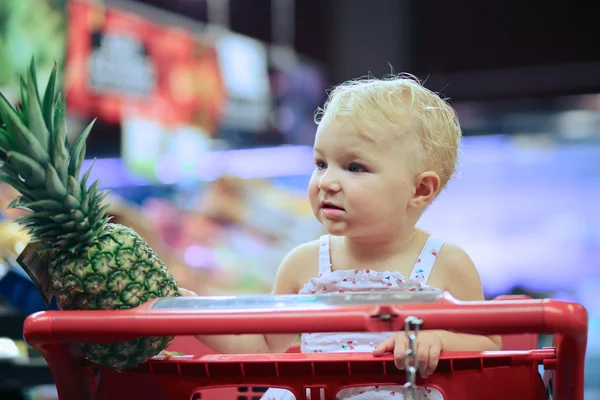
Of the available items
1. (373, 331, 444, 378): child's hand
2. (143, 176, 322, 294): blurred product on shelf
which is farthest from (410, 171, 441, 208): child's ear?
(143, 176, 322, 294): blurred product on shelf

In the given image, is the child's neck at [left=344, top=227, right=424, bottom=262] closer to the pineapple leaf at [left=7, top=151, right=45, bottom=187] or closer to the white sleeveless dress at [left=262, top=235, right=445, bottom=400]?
the white sleeveless dress at [left=262, top=235, right=445, bottom=400]

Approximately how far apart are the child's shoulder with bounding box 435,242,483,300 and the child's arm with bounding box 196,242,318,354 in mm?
313

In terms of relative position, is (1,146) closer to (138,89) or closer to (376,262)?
(376,262)

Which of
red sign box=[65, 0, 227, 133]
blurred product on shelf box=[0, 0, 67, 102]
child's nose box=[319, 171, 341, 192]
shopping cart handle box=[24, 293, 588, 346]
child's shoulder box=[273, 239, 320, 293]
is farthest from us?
red sign box=[65, 0, 227, 133]

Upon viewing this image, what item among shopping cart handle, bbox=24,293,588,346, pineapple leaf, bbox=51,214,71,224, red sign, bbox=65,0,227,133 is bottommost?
shopping cart handle, bbox=24,293,588,346

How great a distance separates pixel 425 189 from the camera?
186cm

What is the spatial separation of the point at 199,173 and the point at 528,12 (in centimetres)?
314

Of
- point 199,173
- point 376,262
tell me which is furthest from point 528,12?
point 376,262

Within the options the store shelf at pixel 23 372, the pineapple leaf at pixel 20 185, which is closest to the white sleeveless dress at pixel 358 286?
the pineapple leaf at pixel 20 185

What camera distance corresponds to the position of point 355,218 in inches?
69.2

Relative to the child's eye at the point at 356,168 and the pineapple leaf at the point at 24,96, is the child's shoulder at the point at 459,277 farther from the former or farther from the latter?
the pineapple leaf at the point at 24,96

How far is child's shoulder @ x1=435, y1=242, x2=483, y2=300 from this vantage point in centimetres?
184

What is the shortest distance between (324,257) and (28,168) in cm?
78

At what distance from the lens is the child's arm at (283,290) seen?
1854 mm
